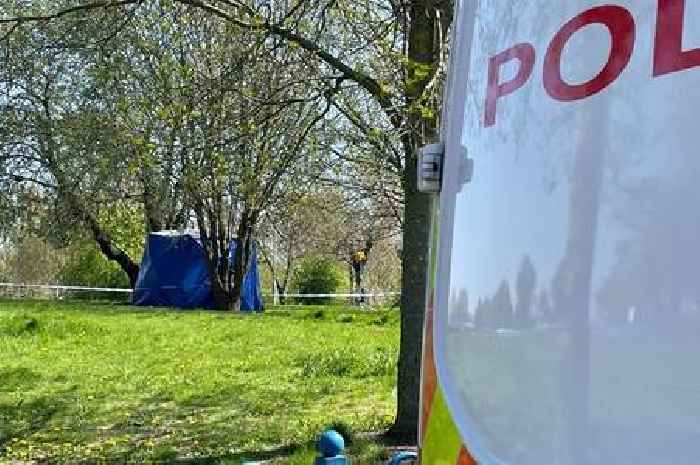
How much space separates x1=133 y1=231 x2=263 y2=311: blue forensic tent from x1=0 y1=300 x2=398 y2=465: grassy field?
9.40 m

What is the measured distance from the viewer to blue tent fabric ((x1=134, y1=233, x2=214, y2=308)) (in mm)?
25906

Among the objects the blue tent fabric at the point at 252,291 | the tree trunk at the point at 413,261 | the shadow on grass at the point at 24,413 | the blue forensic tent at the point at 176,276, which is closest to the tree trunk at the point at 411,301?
the tree trunk at the point at 413,261

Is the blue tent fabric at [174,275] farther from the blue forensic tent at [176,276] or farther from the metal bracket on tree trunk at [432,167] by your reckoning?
the metal bracket on tree trunk at [432,167]

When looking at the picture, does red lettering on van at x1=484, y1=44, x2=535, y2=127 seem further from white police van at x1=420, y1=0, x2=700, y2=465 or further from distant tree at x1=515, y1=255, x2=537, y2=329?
distant tree at x1=515, y1=255, x2=537, y2=329

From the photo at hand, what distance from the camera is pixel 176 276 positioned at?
26.3 meters

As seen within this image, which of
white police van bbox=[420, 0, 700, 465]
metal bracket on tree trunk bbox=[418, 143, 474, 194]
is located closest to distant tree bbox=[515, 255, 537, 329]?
white police van bbox=[420, 0, 700, 465]

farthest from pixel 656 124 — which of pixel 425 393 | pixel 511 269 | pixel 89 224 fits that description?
pixel 89 224

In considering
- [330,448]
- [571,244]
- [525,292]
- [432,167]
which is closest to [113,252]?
[330,448]

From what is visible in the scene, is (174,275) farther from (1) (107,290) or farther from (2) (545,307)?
(2) (545,307)

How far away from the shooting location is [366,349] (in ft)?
41.7

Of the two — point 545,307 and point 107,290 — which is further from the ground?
point 545,307

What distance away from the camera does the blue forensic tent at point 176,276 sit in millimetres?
25906

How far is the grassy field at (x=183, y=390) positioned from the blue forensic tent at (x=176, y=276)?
9396 millimetres

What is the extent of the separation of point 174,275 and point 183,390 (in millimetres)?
16751
